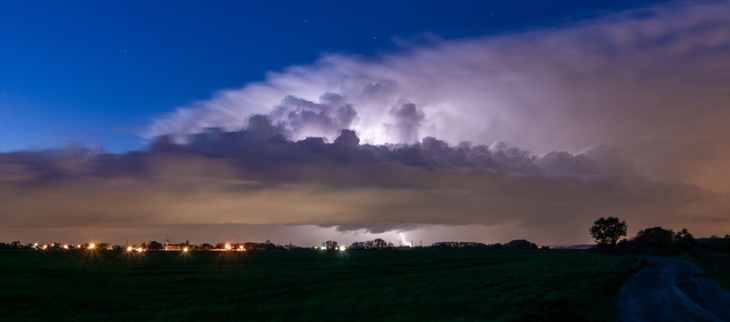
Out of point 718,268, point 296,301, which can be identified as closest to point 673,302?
point 296,301

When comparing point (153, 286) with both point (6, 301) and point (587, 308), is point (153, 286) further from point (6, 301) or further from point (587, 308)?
point (587, 308)

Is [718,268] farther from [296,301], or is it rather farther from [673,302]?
[296,301]

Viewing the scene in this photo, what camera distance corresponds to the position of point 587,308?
25.7 metres

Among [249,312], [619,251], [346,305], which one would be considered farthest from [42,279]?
[619,251]

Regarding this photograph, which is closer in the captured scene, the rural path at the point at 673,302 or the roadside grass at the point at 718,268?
the rural path at the point at 673,302

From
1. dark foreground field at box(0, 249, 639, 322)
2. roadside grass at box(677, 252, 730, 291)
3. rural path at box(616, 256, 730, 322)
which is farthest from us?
roadside grass at box(677, 252, 730, 291)

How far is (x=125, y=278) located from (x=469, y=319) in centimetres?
4806

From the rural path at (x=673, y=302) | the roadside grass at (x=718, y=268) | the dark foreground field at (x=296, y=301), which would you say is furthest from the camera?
the roadside grass at (x=718, y=268)

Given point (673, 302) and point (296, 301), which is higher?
point (673, 302)

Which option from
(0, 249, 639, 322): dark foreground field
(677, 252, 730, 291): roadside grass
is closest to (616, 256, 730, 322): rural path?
(0, 249, 639, 322): dark foreground field

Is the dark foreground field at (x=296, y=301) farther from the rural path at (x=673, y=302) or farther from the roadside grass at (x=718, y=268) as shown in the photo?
the roadside grass at (x=718, y=268)

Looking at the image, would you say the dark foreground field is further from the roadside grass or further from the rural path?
the roadside grass

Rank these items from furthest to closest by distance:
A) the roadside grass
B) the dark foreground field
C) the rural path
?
1. the roadside grass
2. the dark foreground field
3. the rural path

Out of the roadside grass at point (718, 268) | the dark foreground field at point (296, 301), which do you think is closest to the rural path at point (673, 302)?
the dark foreground field at point (296, 301)
